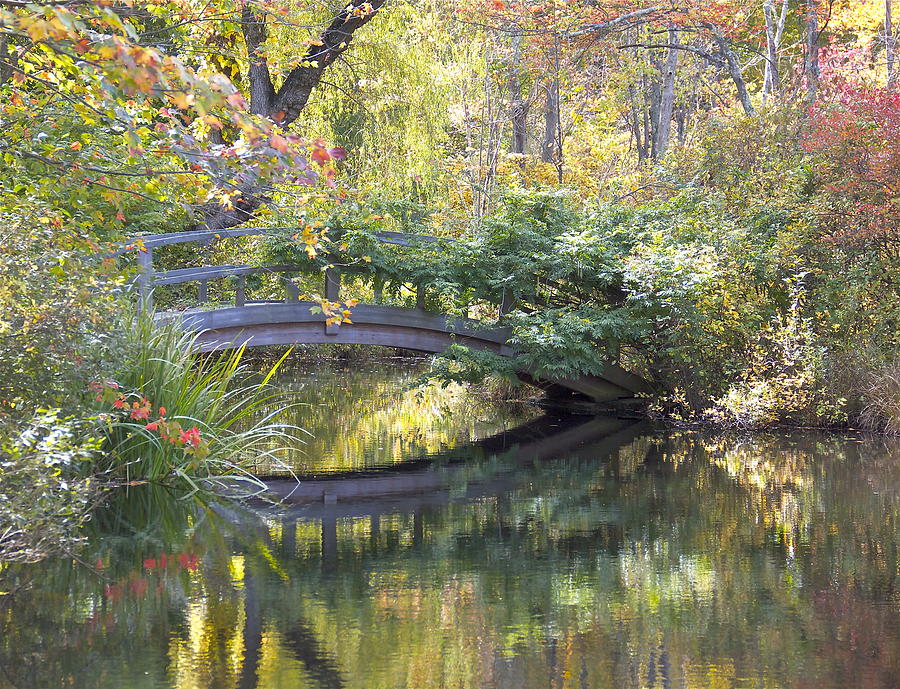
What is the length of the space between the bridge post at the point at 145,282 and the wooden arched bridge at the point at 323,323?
19 millimetres

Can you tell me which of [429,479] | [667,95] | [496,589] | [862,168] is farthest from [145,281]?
[667,95]

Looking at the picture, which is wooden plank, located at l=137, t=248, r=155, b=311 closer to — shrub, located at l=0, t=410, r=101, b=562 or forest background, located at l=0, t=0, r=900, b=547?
forest background, located at l=0, t=0, r=900, b=547

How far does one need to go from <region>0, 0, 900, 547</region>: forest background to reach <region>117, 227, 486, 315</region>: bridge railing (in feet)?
0.55

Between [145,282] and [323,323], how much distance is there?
9.30ft

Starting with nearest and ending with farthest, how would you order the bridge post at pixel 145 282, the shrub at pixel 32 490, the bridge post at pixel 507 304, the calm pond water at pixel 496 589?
the calm pond water at pixel 496 589 < the shrub at pixel 32 490 < the bridge post at pixel 145 282 < the bridge post at pixel 507 304

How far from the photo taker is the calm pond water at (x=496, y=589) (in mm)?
3764

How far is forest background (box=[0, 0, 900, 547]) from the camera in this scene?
4547 mm

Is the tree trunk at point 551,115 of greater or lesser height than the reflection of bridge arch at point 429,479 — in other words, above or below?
above

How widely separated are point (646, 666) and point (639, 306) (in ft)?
24.3

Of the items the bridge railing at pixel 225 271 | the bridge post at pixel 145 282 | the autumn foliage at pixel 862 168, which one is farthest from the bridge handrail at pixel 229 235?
the autumn foliage at pixel 862 168

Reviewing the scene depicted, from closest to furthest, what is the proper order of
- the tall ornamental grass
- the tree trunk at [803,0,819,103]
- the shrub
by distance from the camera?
the shrub
the tall ornamental grass
the tree trunk at [803,0,819,103]

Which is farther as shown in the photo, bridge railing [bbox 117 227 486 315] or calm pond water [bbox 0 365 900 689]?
bridge railing [bbox 117 227 486 315]

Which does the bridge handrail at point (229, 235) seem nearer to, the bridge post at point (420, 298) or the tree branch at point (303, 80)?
the bridge post at point (420, 298)

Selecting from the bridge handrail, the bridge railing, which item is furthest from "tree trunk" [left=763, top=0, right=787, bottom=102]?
the bridge handrail
